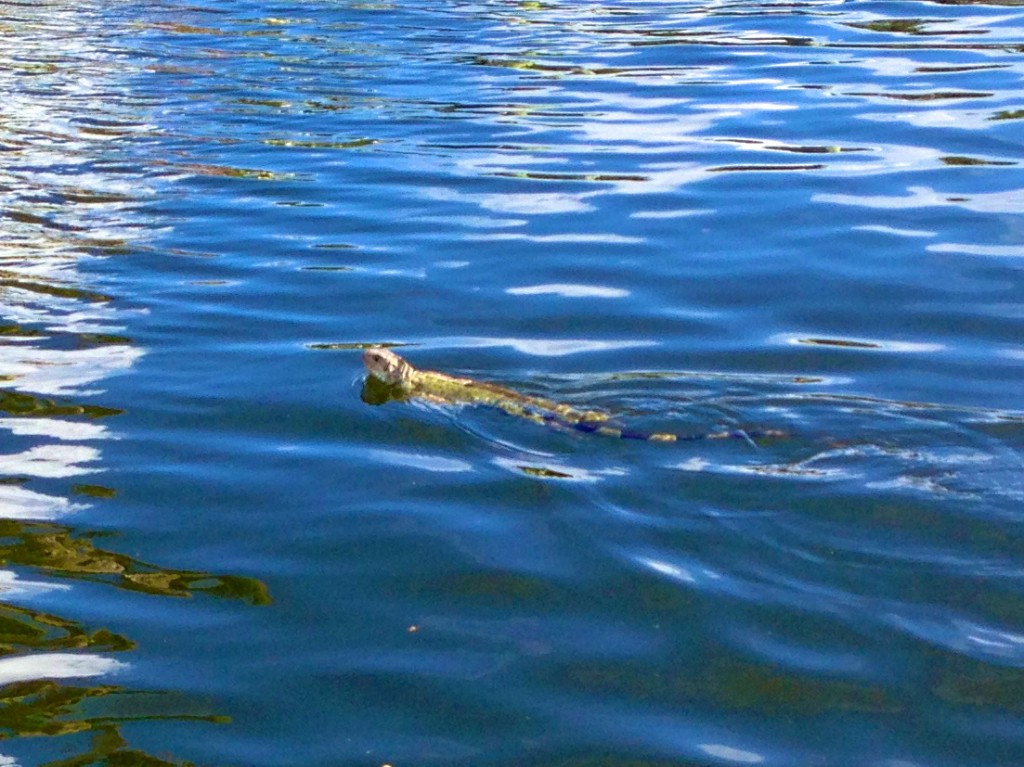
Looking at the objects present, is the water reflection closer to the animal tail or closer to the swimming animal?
the swimming animal

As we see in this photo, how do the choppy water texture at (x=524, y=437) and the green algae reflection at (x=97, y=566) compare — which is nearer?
the choppy water texture at (x=524, y=437)

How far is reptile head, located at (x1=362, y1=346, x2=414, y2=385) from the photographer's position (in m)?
6.99

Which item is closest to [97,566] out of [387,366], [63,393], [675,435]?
[63,393]

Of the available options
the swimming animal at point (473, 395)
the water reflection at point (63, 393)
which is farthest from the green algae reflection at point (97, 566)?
the swimming animal at point (473, 395)

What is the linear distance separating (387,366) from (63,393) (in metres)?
1.51

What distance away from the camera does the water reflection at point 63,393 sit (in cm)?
470

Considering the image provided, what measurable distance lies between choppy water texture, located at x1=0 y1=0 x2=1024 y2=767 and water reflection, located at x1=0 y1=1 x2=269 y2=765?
25 millimetres

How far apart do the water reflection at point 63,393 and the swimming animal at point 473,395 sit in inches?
49.4

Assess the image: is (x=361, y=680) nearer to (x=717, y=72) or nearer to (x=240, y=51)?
(x=717, y=72)

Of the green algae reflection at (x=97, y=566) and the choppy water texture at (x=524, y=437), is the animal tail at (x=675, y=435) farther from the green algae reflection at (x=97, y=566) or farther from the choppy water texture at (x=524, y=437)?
the green algae reflection at (x=97, y=566)

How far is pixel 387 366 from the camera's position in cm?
707

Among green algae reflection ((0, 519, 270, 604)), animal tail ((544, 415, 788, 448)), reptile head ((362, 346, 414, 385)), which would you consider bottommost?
green algae reflection ((0, 519, 270, 604))

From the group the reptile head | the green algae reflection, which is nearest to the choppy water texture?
the green algae reflection

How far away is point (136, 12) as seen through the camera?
21.0 meters
